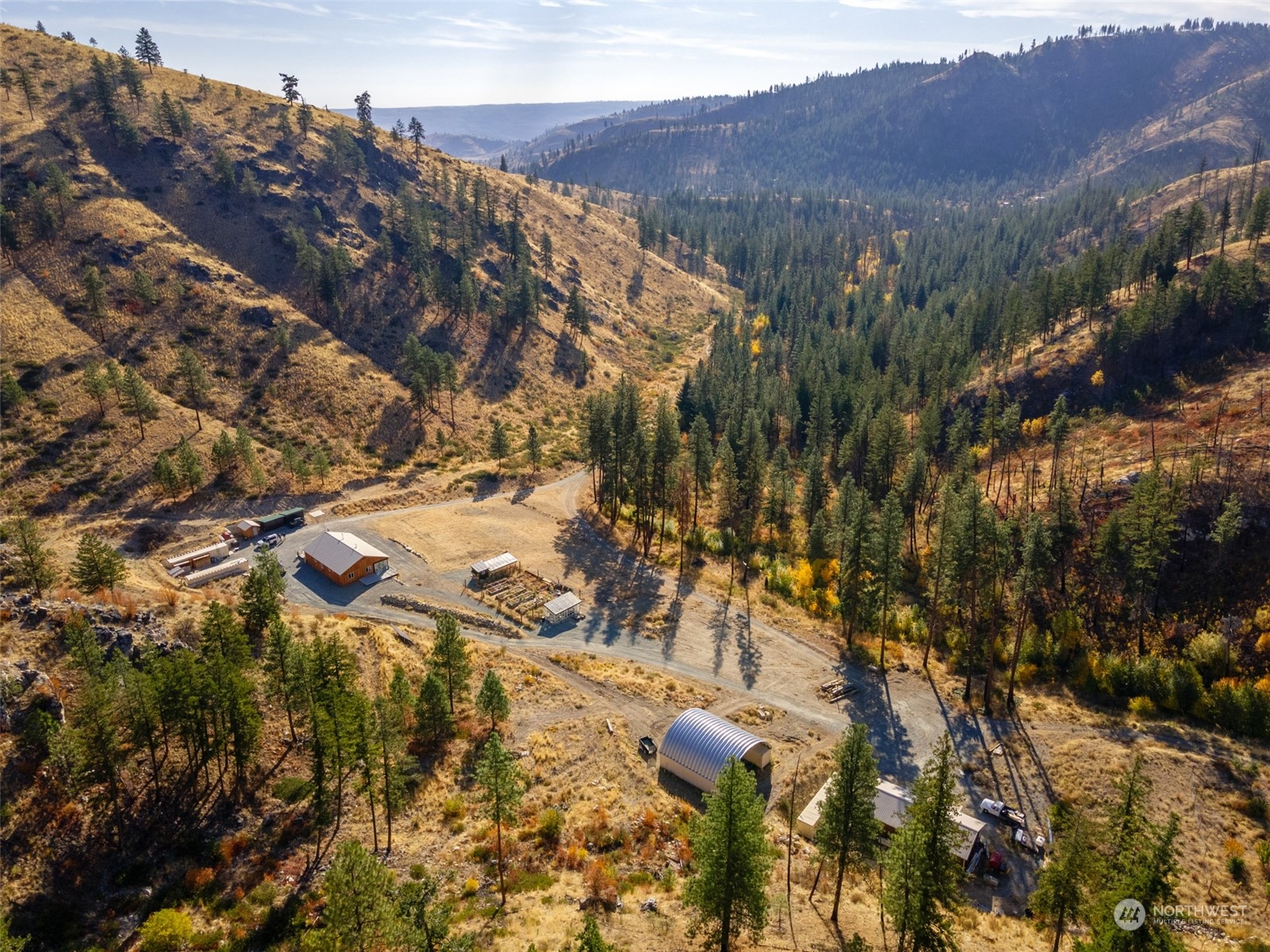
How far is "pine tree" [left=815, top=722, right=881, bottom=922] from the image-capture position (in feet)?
105

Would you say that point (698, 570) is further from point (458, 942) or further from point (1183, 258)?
point (1183, 258)

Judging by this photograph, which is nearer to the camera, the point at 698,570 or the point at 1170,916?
the point at 1170,916

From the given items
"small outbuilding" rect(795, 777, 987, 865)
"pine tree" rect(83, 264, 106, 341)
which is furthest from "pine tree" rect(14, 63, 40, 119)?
"small outbuilding" rect(795, 777, 987, 865)

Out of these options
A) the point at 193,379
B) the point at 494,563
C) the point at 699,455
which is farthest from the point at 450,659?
the point at 193,379

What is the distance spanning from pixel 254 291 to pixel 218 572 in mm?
70964

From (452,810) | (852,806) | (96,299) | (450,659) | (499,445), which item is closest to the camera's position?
(852,806)

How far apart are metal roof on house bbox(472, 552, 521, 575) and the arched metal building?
31831 millimetres

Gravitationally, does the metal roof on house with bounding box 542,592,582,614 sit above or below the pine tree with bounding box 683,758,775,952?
below

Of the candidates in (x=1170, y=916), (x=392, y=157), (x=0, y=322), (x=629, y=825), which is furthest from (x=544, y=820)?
(x=392, y=157)

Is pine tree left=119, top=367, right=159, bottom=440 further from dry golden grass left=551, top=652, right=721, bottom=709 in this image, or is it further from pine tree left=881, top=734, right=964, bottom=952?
pine tree left=881, top=734, right=964, bottom=952

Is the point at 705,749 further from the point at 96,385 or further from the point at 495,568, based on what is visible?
the point at 96,385

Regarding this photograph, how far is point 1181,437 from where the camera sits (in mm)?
83938

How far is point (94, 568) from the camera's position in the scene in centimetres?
5031

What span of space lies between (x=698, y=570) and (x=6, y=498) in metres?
76.2
